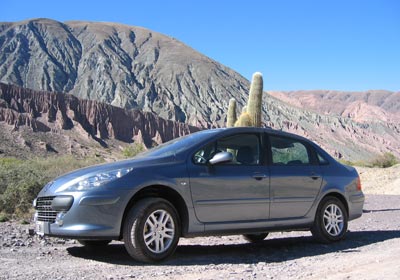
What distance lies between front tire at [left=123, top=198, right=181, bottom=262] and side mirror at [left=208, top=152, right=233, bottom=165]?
0.75 meters

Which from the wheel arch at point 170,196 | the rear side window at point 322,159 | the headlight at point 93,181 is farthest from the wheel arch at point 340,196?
the headlight at point 93,181

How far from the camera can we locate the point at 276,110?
127375mm

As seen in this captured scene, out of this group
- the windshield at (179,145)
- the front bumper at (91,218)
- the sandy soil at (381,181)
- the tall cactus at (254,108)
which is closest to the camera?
the front bumper at (91,218)

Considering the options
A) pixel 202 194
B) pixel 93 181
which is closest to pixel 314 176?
pixel 202 194

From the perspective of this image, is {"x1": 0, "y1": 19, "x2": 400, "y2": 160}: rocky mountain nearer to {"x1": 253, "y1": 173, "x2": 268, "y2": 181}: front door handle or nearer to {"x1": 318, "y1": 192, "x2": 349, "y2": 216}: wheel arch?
{"x1": 318, "y1": 192, "x2": 349, "y2": 216}: wheel arch

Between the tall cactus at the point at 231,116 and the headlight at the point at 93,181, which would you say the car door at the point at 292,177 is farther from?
the tall cactus at the point at 231,116

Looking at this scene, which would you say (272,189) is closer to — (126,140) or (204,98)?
(126,140)

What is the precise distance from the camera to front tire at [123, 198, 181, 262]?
6039 mm

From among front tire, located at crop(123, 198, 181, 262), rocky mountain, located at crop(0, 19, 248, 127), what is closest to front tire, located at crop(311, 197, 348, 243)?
front tire, located at crop(123, 198, 181, 262)

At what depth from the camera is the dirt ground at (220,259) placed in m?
5.60

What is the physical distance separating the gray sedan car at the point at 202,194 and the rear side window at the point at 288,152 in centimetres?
1

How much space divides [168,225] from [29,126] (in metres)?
72.6

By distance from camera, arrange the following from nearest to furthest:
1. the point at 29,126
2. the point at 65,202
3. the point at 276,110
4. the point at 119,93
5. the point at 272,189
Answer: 1. the point at 65,202
2. the point at 272,189
3. the point at 29,126
4. the point at 119,93
5. the point at 276,110

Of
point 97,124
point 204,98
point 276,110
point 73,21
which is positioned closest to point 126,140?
point 97,124
